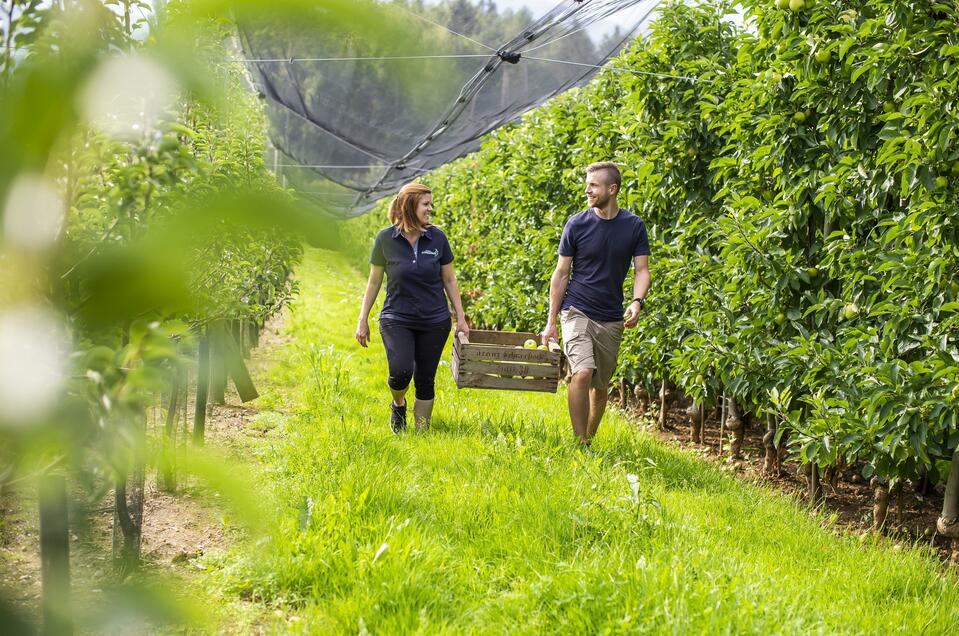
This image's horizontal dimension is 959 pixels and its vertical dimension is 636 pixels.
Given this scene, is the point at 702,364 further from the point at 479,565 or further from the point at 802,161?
the point at 479,565

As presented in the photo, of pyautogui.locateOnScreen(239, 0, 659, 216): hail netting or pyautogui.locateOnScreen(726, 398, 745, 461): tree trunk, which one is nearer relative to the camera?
pyautogui.locateOnScreen(239, 0, 659, 216): hail netting

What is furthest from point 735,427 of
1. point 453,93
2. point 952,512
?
point 453,93

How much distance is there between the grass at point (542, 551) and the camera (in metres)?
2.79

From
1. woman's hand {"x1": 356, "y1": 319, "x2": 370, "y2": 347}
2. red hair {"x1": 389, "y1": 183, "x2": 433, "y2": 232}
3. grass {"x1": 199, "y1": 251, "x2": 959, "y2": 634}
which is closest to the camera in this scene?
grass {"x1": 199, "y1": 251, "x2": 959, "y2": 634}

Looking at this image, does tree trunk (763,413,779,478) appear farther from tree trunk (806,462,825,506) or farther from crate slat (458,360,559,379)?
crate slat (458,360,559,379)

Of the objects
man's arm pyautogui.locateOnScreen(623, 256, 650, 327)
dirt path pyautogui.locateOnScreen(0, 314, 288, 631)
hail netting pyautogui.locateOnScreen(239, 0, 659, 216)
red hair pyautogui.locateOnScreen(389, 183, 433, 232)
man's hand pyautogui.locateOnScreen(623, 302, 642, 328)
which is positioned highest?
hail netting pyautogui.locateOnScreen(239, 0, 659, 216)

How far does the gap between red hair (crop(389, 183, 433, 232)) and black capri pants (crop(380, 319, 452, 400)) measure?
0.67 meters

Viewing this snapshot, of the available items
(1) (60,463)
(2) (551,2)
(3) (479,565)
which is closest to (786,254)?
(2) (551,2)

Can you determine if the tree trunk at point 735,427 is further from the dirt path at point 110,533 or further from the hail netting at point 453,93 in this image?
the dirt path at point 110,533

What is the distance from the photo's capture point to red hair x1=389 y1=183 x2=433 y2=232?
18.0 feet

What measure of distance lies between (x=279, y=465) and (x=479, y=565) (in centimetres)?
181

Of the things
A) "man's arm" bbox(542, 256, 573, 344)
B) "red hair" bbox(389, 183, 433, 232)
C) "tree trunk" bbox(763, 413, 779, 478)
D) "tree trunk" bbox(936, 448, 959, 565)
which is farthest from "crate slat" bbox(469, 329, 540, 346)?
"tree trunk" bbox(936, 448, 959, 565)

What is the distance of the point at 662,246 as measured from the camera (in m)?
6.40

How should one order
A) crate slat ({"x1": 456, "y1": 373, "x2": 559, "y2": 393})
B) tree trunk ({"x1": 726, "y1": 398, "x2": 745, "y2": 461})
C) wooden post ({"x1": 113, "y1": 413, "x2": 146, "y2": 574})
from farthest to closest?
1. tree trunk ({"x1": 726, "y1": 398, "x2": 745, "y2": 461})
2. crate slat ({"x1": 456, "y1": 373, "x2": 559, "y2": 393})
3. wooden post ({"x1": 113, "y1": 413, "x2": 146, "y2": 574})
